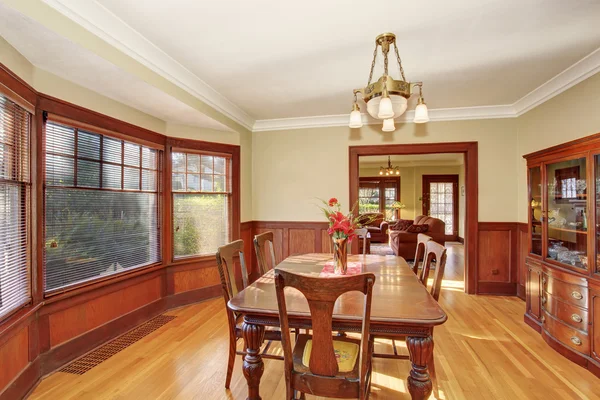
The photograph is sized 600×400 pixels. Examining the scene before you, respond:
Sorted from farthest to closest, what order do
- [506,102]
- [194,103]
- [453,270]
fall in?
[453,270] → [506,102] → [194,103]

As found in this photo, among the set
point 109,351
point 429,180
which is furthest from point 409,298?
point 429,180

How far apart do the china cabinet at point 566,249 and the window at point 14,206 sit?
4.15m

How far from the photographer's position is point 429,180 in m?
9.84

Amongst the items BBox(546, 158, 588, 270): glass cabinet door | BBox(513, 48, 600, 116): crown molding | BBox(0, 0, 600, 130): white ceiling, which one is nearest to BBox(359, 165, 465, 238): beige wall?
BBox(513, 48, 600, 116): crown molding

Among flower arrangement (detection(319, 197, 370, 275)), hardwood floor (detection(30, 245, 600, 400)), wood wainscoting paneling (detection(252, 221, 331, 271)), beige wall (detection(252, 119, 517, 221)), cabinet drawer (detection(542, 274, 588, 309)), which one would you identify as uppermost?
beige wall (detection(252, 119, 517, 221))

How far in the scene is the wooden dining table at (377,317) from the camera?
1.50m

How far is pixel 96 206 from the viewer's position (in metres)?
2.82

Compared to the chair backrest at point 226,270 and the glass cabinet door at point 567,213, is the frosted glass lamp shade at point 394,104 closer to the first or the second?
the chair backrest at point 226,270

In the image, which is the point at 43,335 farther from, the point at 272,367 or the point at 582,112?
the point at 582,112

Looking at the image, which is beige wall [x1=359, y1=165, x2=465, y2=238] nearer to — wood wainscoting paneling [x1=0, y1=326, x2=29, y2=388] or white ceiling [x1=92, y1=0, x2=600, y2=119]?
white ceiling [x1=92, y1=0, x2=600, y2=119]

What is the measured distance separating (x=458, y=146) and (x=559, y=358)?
275cm

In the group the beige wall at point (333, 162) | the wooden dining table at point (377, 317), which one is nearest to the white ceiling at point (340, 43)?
the beige wall at point (333, 162)

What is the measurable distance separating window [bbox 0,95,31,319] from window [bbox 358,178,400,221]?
8.87 metres

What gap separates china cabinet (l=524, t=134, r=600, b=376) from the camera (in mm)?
2328
